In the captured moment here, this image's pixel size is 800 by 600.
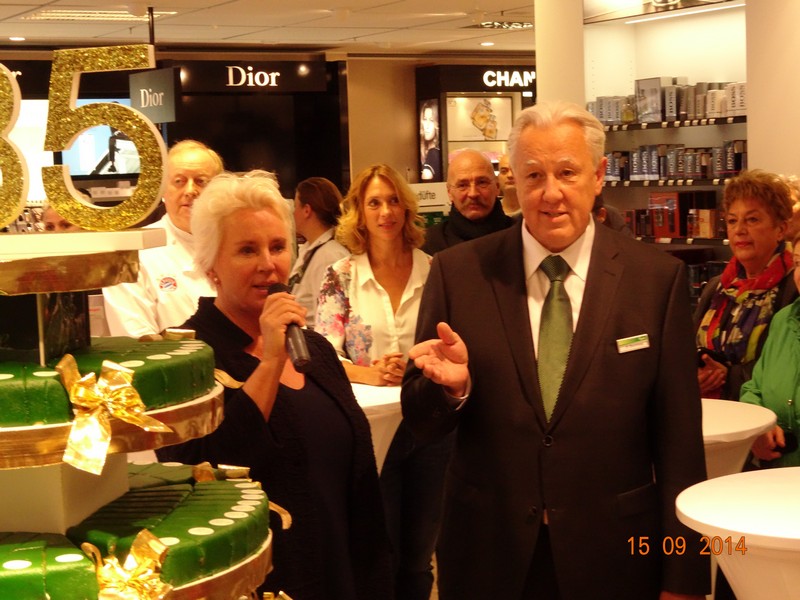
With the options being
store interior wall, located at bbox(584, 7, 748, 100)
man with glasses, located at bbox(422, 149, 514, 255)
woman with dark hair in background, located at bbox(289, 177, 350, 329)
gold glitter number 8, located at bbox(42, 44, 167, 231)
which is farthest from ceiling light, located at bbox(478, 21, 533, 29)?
gold glitter number 8, located at bbox(42, 44, 167, 231)

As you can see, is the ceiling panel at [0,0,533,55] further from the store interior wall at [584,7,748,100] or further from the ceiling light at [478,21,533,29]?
the store interior wall at [584,7,748,100]

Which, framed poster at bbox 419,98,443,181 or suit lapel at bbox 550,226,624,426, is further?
framed poster at bbox 419,98,443,181

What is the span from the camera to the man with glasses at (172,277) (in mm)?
3594

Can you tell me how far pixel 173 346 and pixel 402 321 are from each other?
99.1 inches

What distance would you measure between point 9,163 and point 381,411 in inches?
87.7

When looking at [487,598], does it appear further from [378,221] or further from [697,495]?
[378,221]

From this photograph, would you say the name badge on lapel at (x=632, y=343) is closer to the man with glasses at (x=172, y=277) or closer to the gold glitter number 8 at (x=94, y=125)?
the gold glitter number 8 at (x=94, y=125)

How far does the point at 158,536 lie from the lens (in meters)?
1.52

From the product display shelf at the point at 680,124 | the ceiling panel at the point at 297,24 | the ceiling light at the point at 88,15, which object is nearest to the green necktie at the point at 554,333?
the product display shelf at the point at 680,124

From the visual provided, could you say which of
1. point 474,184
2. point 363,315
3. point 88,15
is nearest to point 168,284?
point 363,315

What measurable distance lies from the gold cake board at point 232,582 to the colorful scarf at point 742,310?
3.07 metres

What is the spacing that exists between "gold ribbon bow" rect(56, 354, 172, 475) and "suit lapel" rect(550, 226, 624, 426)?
44.7 inches

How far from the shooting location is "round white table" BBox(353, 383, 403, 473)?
12.1 ft

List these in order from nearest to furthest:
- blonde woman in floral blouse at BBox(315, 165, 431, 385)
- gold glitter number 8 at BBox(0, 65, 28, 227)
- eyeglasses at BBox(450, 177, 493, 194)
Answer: gold glitter number 8 at BBox(0, 65, 28, 227)
blonde woman in floral blouse at BBox(315, 165, 431, 385)
eyeglasses at BBox(450, 177, 493, 194)
